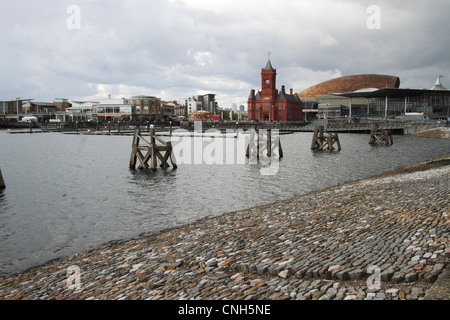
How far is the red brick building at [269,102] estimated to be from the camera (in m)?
132

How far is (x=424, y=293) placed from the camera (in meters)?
5.29

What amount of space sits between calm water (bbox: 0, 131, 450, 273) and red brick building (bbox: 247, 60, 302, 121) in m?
97.9

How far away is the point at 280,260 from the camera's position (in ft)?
26.0

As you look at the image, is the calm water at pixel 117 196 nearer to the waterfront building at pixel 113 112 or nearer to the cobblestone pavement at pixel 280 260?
the cobblestone pavement at pixel 280 260

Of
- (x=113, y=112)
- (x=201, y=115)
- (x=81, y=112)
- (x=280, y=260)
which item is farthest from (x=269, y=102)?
(x=280, y=260)

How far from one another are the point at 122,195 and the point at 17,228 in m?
7.09

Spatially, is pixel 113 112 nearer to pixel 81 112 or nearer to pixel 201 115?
pixel 81 112

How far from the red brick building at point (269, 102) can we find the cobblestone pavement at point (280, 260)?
122m

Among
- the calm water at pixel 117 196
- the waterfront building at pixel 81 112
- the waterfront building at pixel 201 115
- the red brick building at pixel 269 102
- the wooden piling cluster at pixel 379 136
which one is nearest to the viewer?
the calm water at pixel 117 196

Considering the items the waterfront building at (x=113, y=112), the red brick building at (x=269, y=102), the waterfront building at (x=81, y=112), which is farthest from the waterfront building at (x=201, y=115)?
the waterfront building at (x=81, y=112)

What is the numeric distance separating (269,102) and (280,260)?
128498 mm
